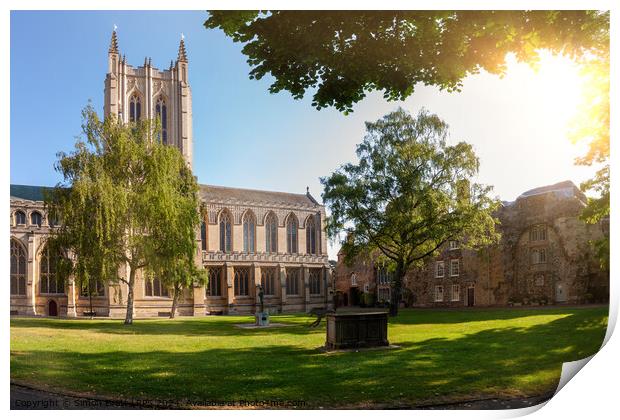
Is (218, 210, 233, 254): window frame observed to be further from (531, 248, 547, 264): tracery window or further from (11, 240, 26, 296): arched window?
(531, 248, 547, 264): tracery window

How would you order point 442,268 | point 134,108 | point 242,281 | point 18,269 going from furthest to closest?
point 134,108 < point 442,268 < point 242,281 < point 18,269

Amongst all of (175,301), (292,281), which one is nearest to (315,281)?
(292,281)

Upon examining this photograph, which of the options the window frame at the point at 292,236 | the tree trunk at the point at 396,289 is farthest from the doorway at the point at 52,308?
the tree trunk at the point at 396,289

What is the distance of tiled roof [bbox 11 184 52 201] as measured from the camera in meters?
7.73

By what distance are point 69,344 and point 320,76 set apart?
508 centimetres

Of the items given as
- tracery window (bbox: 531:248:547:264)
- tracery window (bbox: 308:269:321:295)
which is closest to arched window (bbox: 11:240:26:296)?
tracery window (bbox: 308:269:321:295)

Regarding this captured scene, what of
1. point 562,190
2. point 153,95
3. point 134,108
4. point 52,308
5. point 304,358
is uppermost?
point 153,95

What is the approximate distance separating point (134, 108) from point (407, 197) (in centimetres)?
484

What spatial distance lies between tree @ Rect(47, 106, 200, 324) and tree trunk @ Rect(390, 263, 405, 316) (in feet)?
11.1

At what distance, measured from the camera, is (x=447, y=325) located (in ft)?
26.6

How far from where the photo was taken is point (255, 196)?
26.4 feet

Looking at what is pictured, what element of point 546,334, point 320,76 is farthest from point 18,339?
point 546,334

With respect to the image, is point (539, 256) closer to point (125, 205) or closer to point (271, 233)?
point (271, 233)
